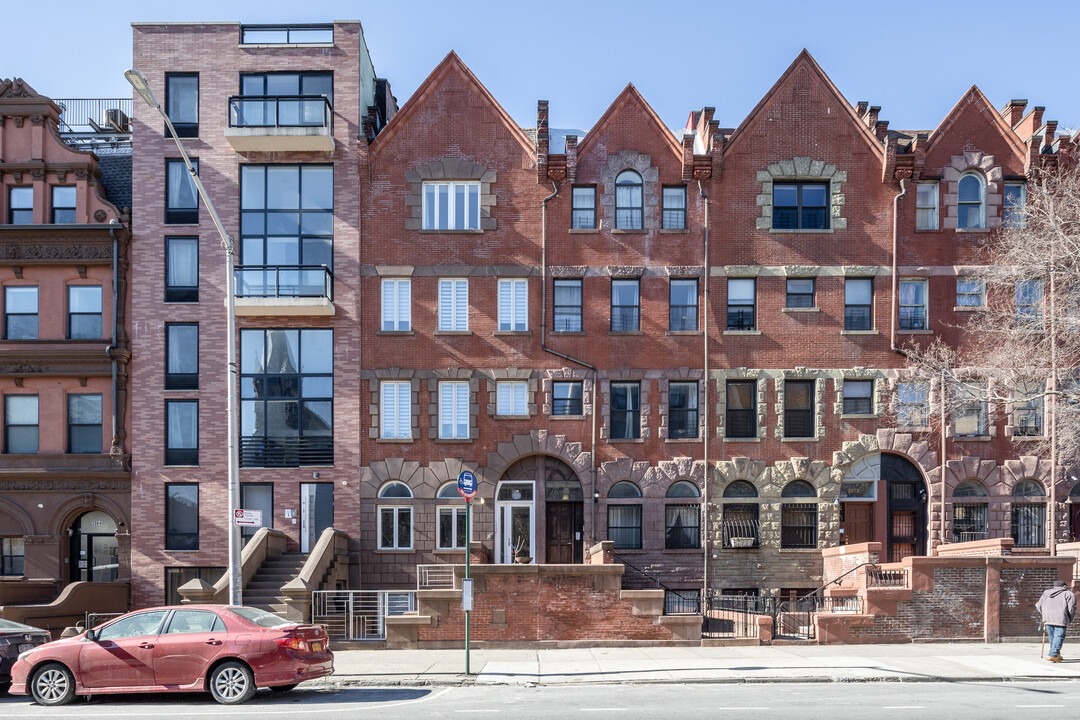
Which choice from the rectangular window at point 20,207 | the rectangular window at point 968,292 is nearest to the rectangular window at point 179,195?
the rectangular window at point 20,207

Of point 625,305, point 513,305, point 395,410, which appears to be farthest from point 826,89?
point 395,410

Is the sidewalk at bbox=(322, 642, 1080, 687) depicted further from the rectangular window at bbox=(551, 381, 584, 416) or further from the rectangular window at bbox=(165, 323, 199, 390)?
the rectangular window at bbox=(165, 323, 199, 390)

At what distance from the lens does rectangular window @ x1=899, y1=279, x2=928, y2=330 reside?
28.8 meters

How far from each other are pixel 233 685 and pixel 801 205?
21.4m

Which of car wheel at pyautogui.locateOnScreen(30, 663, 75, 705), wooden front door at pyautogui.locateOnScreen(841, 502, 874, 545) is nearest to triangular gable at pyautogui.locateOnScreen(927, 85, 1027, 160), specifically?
wooden front door at pyautogui.locateOnScreen(841, 502, 874, 545)

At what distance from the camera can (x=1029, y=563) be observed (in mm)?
21688

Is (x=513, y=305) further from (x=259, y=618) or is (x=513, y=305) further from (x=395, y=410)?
(x=259, y=618)

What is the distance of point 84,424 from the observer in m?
28.6

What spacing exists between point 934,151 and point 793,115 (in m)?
4.42

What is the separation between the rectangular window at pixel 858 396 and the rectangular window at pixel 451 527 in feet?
39.4

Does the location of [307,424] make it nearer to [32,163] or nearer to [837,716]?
[32,163]

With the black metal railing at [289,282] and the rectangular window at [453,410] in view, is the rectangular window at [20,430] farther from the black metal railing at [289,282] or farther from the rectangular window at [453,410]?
the rectangular window at [453,410]

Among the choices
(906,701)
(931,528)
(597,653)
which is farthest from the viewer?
(931,528)

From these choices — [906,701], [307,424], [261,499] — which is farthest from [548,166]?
[906,701]
